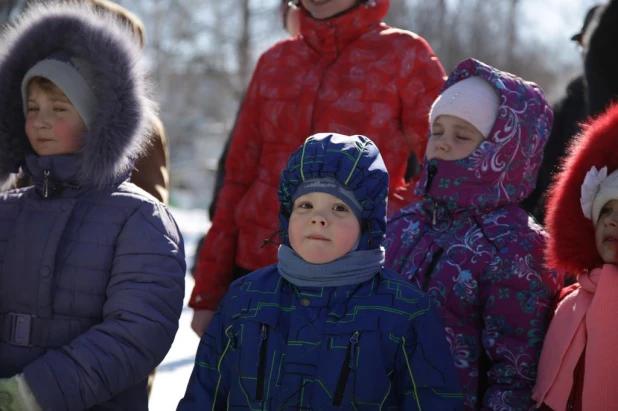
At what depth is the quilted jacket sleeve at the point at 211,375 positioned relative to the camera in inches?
90.9

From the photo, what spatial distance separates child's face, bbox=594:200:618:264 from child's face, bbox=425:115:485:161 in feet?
1.68

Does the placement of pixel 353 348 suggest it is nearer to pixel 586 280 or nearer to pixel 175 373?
pixel 586 280

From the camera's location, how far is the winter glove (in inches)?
95.1

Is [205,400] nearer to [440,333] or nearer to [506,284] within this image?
[440,333]

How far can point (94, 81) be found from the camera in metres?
2.87

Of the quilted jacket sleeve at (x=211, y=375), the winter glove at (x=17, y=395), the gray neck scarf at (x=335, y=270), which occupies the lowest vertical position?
the winter glove at (x=17, y=395)

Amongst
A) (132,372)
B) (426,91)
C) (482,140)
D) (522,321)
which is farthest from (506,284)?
(132,372)

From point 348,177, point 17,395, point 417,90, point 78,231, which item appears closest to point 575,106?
point 417,90

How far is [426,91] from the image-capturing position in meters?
3.11

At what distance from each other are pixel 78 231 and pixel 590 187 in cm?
161

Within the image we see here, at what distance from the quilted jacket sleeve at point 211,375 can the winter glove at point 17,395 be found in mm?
452

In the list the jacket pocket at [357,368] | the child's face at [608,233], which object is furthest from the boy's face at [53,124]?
the child's face at [608,233]

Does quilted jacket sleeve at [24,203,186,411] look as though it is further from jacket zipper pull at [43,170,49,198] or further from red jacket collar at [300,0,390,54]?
red jacket collar at [300,0,390,54]

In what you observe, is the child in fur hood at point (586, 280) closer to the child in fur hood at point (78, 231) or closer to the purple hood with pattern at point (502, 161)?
the purple hood with pattern at point (502, 161)
